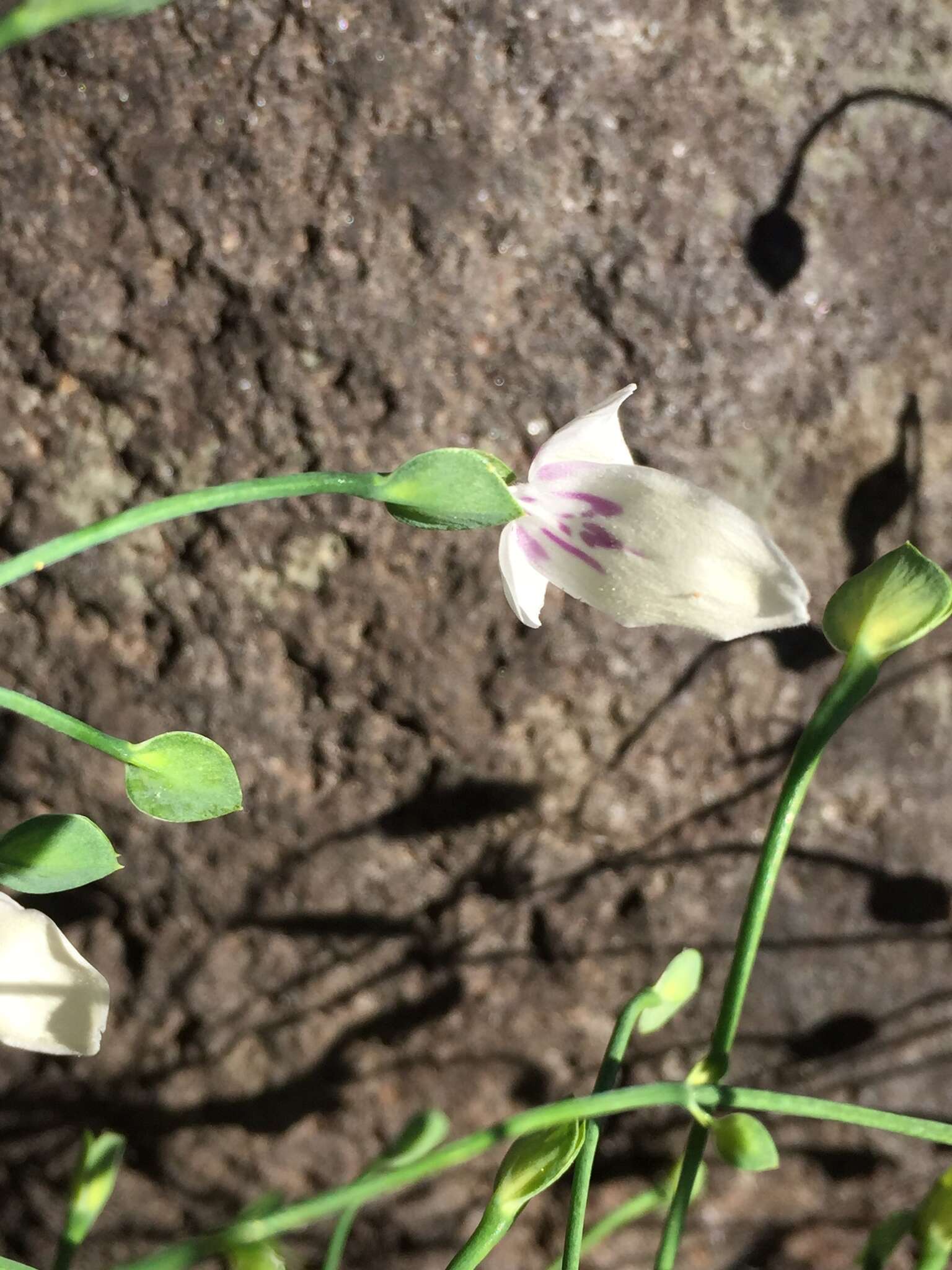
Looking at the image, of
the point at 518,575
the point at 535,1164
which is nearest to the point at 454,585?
the point at 518,575

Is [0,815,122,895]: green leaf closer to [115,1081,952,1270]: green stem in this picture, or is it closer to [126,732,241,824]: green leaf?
[126,732,241,824]: green leaf

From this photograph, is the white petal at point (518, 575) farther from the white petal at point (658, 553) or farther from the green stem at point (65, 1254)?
the green stem at point (65, 1254)

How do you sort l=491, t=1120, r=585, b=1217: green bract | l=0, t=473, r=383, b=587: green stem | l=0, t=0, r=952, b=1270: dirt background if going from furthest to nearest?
l=0, t=0, r=952, b=1270: dirt background < l=491, t=1120, r=585, b=1217: green bract < l=0, t=473, r=383, b=587: green stem

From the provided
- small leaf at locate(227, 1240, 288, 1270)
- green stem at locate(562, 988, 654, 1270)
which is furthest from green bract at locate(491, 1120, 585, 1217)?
small leaf at locate(227, 1240, 288, 1270)

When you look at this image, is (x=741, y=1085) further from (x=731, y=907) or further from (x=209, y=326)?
(x=209, y=326)

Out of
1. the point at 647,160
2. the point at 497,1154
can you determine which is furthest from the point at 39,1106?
the point at 647,160

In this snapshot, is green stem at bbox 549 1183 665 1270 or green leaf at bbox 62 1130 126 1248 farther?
green stem at bbox 549 1183 665 1270

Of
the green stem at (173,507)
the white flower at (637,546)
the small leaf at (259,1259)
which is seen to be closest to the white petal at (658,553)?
the white flower at (637,546)
